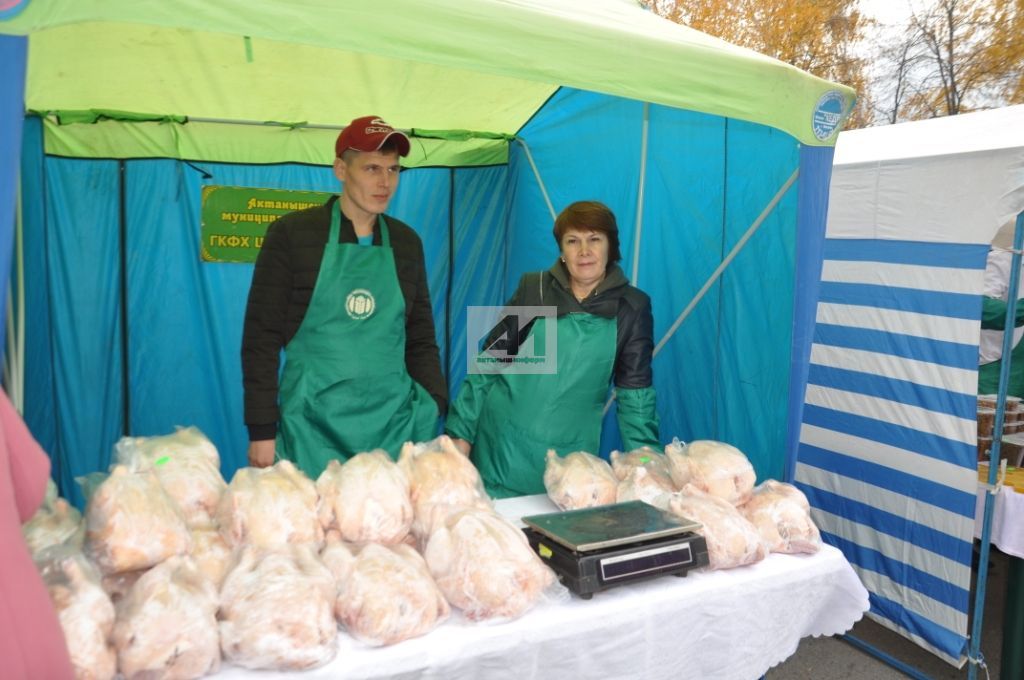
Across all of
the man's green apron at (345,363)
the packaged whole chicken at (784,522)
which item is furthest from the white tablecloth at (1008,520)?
the man's green apron at (345,363)

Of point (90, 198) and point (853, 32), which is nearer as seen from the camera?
point (90, 198)

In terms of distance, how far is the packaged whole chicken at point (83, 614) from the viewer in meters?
1.15

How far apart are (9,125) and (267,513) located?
85 cm

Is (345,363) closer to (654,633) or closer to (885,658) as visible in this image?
(654,633)

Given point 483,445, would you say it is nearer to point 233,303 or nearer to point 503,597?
point 503,597

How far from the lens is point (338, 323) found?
2523mm

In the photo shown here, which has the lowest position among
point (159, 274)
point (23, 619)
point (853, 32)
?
point (23, 619)

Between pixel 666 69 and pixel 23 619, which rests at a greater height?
pixel 666 69

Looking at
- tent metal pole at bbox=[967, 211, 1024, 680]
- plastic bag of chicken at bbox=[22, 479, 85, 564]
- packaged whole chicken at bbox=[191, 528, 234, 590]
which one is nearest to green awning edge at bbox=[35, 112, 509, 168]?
tent metal pole at bbox=[967, 211, 1024, 680]

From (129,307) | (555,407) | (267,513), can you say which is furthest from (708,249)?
(129,307)

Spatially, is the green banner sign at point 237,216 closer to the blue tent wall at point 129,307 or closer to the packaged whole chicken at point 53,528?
the blue tent wall at point 129,307

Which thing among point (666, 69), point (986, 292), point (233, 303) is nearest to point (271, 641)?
point (666, 69)

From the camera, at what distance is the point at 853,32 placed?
44.1 feet

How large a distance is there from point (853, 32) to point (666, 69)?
13737mm
